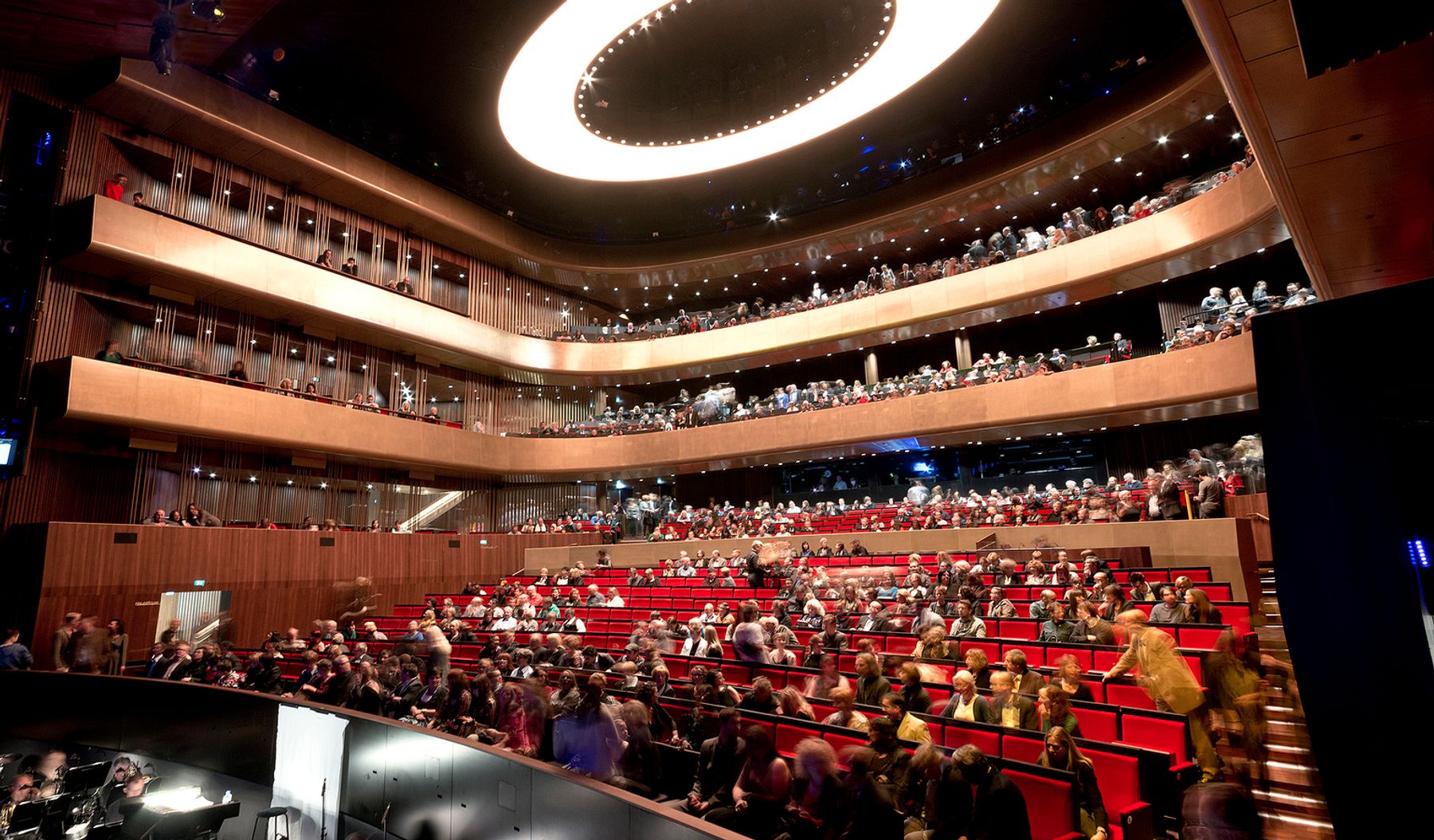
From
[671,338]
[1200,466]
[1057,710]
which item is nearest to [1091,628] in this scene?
[1057,710]

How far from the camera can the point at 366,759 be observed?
565 cm

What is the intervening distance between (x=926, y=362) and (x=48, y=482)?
17162 millimetres

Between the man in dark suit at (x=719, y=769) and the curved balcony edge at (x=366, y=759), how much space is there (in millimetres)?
321

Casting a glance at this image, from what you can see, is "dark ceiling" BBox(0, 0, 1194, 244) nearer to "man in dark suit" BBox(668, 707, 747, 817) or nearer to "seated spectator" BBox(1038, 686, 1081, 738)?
"man in dark suit" BBox(668, 707, 747, 817)

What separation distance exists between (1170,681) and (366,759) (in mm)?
5350

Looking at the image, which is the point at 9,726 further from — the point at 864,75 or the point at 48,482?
the point at 864,75

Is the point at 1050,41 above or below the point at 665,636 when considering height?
above

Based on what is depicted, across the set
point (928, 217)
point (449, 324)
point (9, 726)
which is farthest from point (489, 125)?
point (9, 726)

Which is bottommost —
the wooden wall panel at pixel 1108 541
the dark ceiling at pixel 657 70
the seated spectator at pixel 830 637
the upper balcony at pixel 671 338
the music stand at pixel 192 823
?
the music stand at pixel 192 823

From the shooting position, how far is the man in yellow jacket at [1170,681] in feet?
13.6

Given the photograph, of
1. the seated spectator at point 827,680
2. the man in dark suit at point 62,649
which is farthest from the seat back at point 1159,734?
the man in dark suit at point 62,649

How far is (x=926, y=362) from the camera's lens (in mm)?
19359

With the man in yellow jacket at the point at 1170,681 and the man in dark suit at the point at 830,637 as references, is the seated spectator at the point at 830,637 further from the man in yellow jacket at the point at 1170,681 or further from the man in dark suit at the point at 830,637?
the man in yellow jacket at the point at 1170,681

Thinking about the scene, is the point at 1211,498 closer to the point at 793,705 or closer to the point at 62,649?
the point at 793,705
